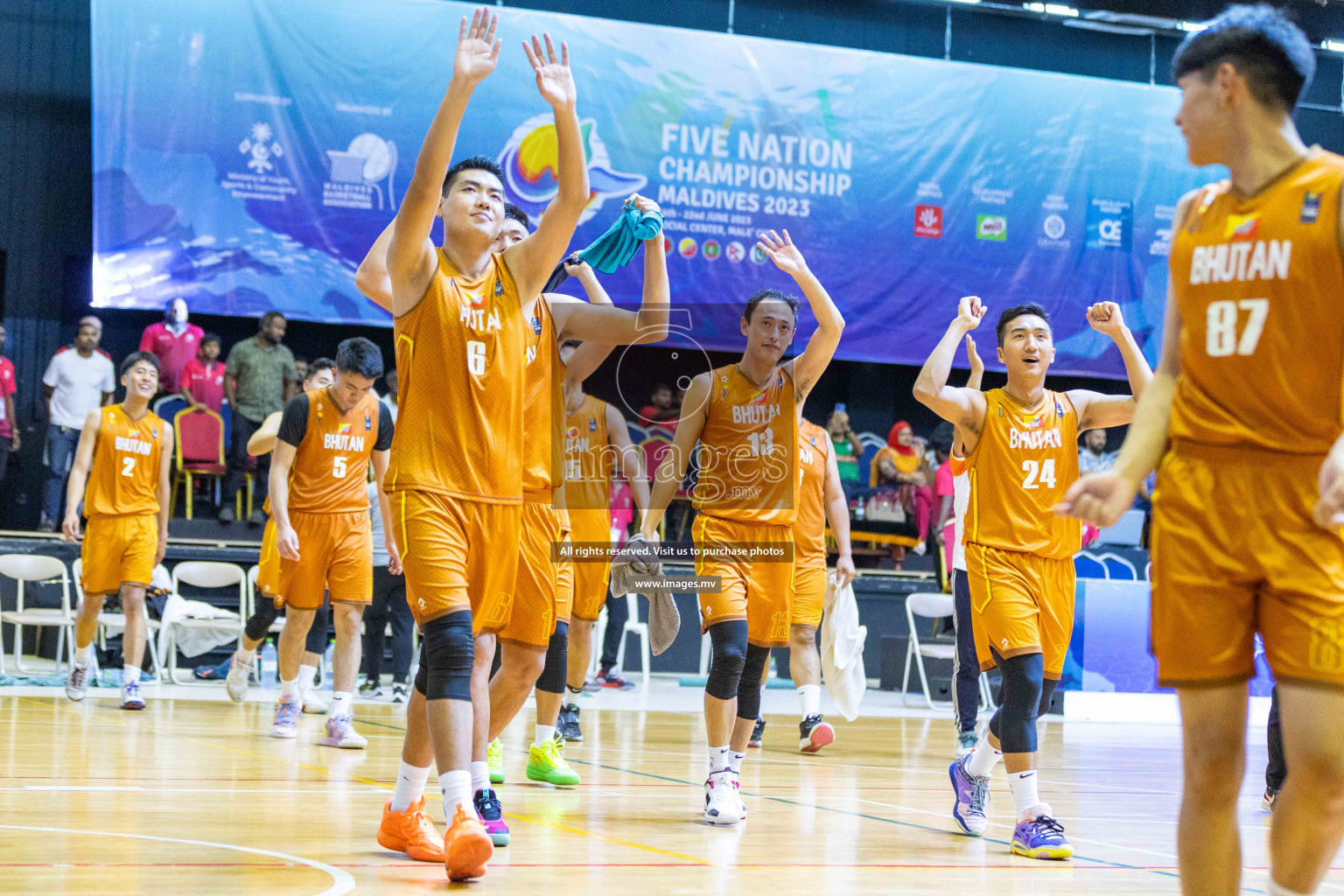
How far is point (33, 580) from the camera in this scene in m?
11.1

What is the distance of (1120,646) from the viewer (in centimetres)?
1120

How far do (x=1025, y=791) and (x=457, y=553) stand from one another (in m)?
2.25

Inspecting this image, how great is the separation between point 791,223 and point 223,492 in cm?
648

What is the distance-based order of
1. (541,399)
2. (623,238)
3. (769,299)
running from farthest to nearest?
(769,299) < (623,238) < (541,399)

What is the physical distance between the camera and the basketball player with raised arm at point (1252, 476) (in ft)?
7.89

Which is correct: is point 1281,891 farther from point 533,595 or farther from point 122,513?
point 122,513

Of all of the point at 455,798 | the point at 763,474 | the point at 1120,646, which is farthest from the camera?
the point at 1120,646

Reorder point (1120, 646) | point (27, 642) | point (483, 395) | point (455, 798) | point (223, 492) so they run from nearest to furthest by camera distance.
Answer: point (455, 798), point (483, 395), point (1120, 646), point (27, 642), point (223, 492)

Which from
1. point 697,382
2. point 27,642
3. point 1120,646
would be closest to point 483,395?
point 697,382

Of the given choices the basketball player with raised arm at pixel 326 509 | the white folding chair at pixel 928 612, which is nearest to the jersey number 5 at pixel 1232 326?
the basketball player with raised arm at pixel 326 509

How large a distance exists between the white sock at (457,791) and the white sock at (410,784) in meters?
0.33

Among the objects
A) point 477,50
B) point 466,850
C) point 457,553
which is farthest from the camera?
point 457,553

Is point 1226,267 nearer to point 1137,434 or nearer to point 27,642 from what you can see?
point 1137,434

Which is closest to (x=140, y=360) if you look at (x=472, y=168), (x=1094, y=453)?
(x=472, y=168)
